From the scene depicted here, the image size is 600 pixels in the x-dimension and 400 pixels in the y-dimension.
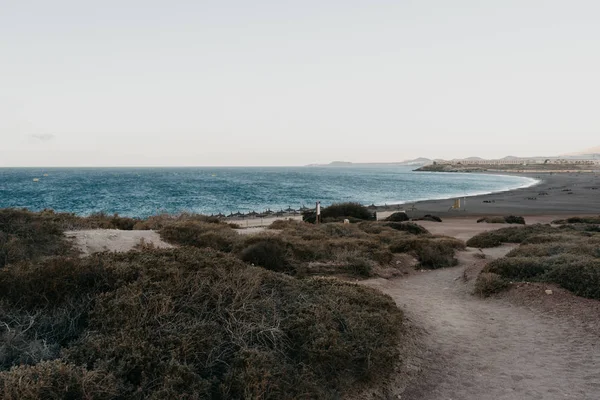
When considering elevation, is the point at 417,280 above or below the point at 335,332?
below

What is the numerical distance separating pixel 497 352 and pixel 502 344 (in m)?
0.49

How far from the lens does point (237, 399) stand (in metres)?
4.68

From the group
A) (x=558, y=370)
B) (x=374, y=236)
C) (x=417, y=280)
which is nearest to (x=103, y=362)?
(x=558, y=370)

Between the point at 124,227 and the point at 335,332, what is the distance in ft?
58.7

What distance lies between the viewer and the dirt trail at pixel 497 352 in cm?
627

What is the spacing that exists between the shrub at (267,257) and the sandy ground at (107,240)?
3.00 meters

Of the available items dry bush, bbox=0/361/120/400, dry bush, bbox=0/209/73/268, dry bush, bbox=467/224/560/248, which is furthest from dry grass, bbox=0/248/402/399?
dry bush, bbox=467/224/560/248

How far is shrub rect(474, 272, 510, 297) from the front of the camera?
37.7 feet

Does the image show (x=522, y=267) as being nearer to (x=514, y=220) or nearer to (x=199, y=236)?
(x=199, y=236)

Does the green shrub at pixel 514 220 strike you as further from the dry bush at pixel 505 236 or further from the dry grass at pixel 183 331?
the dry grass at pixel 183 331

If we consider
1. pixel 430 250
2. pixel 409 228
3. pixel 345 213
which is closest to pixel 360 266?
pixel 430 250

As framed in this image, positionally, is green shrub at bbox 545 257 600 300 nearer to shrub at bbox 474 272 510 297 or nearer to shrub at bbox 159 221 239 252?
shrub at bbox 474 272 510 297

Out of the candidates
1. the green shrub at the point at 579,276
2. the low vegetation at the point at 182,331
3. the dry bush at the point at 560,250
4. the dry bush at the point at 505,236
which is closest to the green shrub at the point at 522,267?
the green shrub at the point at 579,276

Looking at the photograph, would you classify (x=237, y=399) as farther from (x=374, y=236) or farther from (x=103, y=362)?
(x=374, y=236)
